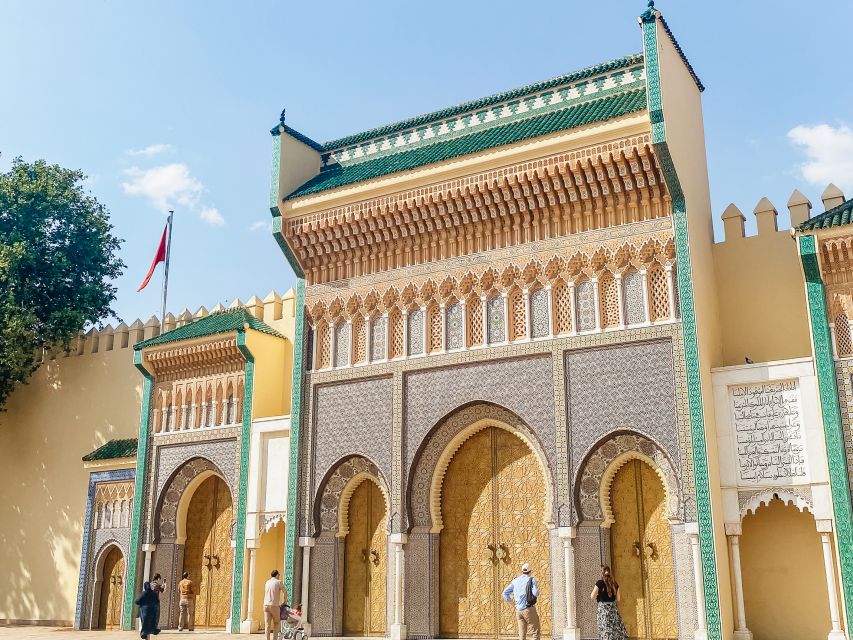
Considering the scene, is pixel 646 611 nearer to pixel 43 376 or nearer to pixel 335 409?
pixel 335 409

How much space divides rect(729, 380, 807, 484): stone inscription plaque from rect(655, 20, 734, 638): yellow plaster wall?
0.98 ft

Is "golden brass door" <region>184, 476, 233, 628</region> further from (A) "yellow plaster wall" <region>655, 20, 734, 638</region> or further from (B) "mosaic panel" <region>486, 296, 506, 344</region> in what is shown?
(A) "yellow plaster wall" <region>655, 20, 734, 638</region>

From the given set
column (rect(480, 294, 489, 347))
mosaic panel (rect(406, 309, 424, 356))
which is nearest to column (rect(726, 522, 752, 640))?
column (rect(480, 294, 489, 347))

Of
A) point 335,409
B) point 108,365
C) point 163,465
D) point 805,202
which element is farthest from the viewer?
point 108,365

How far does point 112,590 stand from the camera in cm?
1488

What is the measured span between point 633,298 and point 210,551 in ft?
25.0

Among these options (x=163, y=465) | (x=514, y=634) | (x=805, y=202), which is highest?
(x=805, y=202)

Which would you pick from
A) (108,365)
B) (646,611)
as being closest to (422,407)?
(646,611)

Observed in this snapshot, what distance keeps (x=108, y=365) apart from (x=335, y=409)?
6558mm

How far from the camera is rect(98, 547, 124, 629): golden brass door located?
14.7 meters

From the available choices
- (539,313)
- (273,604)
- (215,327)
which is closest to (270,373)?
(215,327)

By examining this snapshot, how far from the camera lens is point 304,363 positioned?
12.9 metres

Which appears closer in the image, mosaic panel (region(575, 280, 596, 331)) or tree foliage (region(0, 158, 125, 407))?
mosaic panel (region(575, 280, 596, 331))

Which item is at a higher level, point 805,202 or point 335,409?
point 805,202
